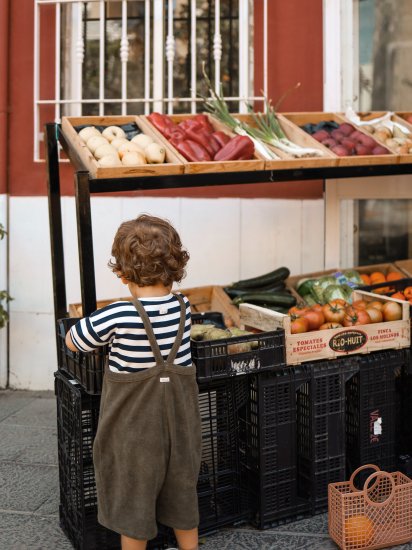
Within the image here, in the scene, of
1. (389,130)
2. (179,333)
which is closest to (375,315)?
(389,130)

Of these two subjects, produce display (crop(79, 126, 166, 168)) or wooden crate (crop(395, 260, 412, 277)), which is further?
wooden crate (crop(395, 260, 412, 277))

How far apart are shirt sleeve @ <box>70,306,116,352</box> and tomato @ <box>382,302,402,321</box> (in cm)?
192

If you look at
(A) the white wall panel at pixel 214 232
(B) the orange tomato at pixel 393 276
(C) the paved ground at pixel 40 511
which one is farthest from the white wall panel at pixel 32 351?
(B) the orange tomato at pixel 393 276

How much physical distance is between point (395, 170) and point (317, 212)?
1521 millimetres

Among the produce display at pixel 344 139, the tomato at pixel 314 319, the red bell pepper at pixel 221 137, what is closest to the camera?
the tomato at pixel 314 319

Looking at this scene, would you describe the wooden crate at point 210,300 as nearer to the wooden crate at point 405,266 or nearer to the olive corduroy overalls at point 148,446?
the wooden crate at point 405,266

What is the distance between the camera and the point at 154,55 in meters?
6.56

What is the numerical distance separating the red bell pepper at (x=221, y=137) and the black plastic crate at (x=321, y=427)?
144cm

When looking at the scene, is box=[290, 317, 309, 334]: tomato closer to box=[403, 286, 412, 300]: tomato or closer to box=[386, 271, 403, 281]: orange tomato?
box=[403, 286, 412, 300]: tomato

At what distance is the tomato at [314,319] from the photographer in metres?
4.35

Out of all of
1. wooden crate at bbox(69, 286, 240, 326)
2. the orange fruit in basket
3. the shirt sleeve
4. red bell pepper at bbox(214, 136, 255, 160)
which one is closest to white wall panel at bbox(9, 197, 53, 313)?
wooden crate at bbox(69, 286, 240, 326)

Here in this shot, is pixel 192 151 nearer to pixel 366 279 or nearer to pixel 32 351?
pixel 366 279

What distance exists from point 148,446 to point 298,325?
133 cm

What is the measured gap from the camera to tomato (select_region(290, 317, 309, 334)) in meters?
4.23
